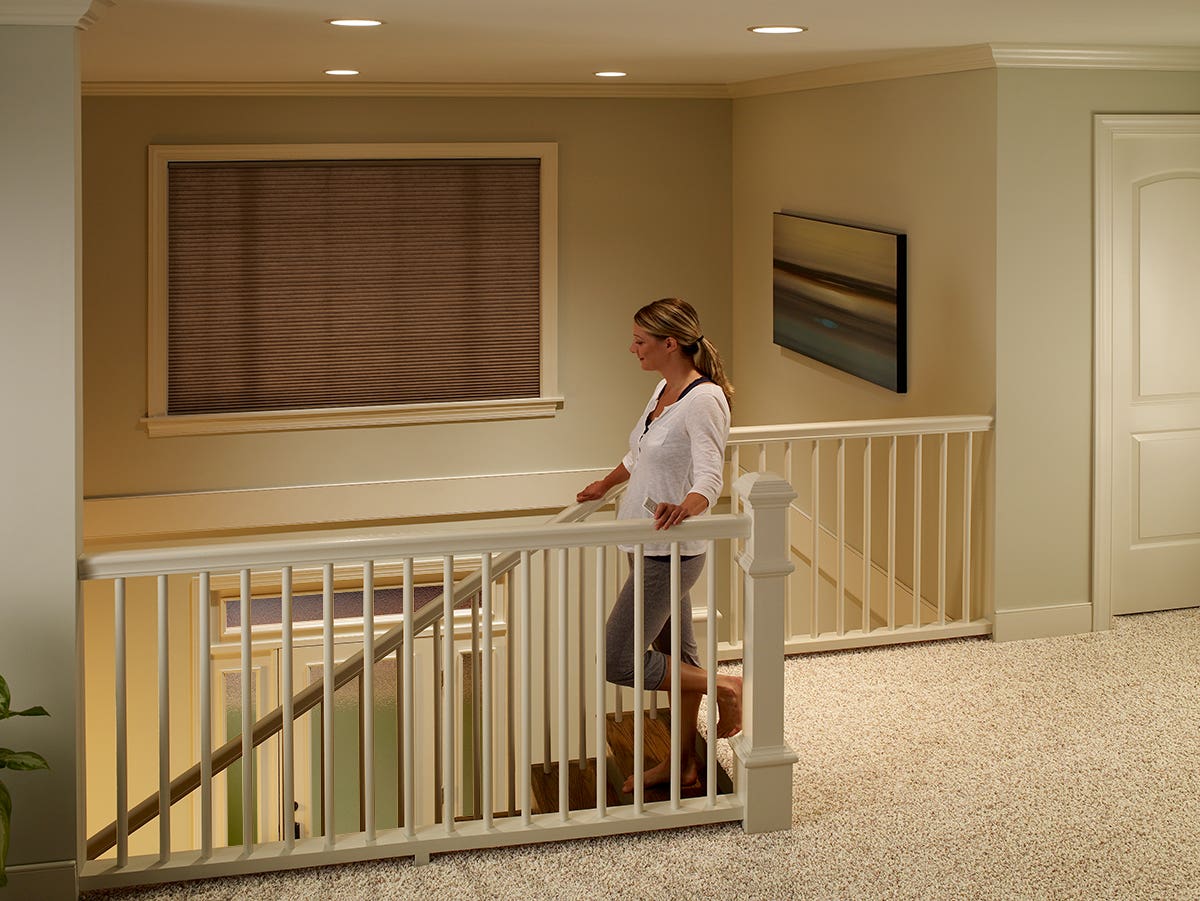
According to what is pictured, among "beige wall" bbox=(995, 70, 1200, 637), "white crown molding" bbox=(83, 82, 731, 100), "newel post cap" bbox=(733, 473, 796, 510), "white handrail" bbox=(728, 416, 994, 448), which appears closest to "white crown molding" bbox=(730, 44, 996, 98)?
"beige wall" bbox=(995, 70, 1200, 637)

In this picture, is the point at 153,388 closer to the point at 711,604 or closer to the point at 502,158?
the point at 502,158

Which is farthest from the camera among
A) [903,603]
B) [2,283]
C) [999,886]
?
[903,603]

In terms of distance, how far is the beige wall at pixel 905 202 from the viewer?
15.2 ft

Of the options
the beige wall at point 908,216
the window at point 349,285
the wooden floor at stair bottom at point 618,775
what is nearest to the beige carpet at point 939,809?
the wooden floor at stair bottom at point 618,775

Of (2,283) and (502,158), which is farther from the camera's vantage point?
(502,158)

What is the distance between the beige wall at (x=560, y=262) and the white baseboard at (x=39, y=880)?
3729 mm

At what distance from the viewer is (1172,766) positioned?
12.0 feet

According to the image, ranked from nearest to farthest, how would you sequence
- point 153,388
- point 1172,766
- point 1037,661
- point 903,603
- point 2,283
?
point 2,283 → point 1172,766 → point 1037,661 → point 903,603 → point 153,388

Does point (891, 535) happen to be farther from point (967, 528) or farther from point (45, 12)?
point (45, 12)

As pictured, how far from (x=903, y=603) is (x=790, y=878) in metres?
2.33

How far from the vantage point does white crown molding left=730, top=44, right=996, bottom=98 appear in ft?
14.8

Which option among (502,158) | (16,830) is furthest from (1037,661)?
(502,158)

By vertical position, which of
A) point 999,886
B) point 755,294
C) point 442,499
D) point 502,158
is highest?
point 502,158

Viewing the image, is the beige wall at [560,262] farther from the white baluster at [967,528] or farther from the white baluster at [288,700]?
the white baluster at [288,700]
